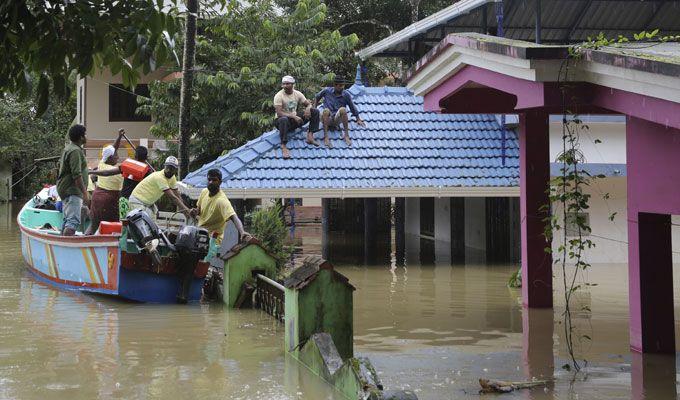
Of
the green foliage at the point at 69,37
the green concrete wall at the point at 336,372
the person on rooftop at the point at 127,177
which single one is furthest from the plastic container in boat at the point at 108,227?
the green foliage at the point at 69,37

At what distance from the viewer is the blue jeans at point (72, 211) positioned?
15.6 meters

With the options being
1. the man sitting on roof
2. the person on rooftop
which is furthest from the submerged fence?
the man sitting on roof

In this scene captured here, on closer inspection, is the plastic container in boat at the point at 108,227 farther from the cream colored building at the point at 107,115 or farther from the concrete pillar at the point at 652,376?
the cream colored building at the point at 107,115

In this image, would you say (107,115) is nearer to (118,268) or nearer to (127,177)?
(127,177)

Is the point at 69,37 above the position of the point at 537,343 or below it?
above

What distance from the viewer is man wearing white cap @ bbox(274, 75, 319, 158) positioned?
65.6 ft

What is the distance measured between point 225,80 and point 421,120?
6261 mm

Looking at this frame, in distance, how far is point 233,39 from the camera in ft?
89.1

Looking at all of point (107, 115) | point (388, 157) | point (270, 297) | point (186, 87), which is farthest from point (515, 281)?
point (107, 115)

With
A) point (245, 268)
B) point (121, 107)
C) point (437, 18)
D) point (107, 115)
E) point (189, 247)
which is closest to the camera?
point (189, 247)

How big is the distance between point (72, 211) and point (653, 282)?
9371 mm

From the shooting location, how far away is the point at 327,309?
946 centimetres

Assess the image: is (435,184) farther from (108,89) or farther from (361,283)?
(108,89)

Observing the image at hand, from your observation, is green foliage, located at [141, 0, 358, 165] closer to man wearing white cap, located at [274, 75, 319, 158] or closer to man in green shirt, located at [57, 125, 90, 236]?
man wearing white cap, located at [274, 75, 319, 158]
